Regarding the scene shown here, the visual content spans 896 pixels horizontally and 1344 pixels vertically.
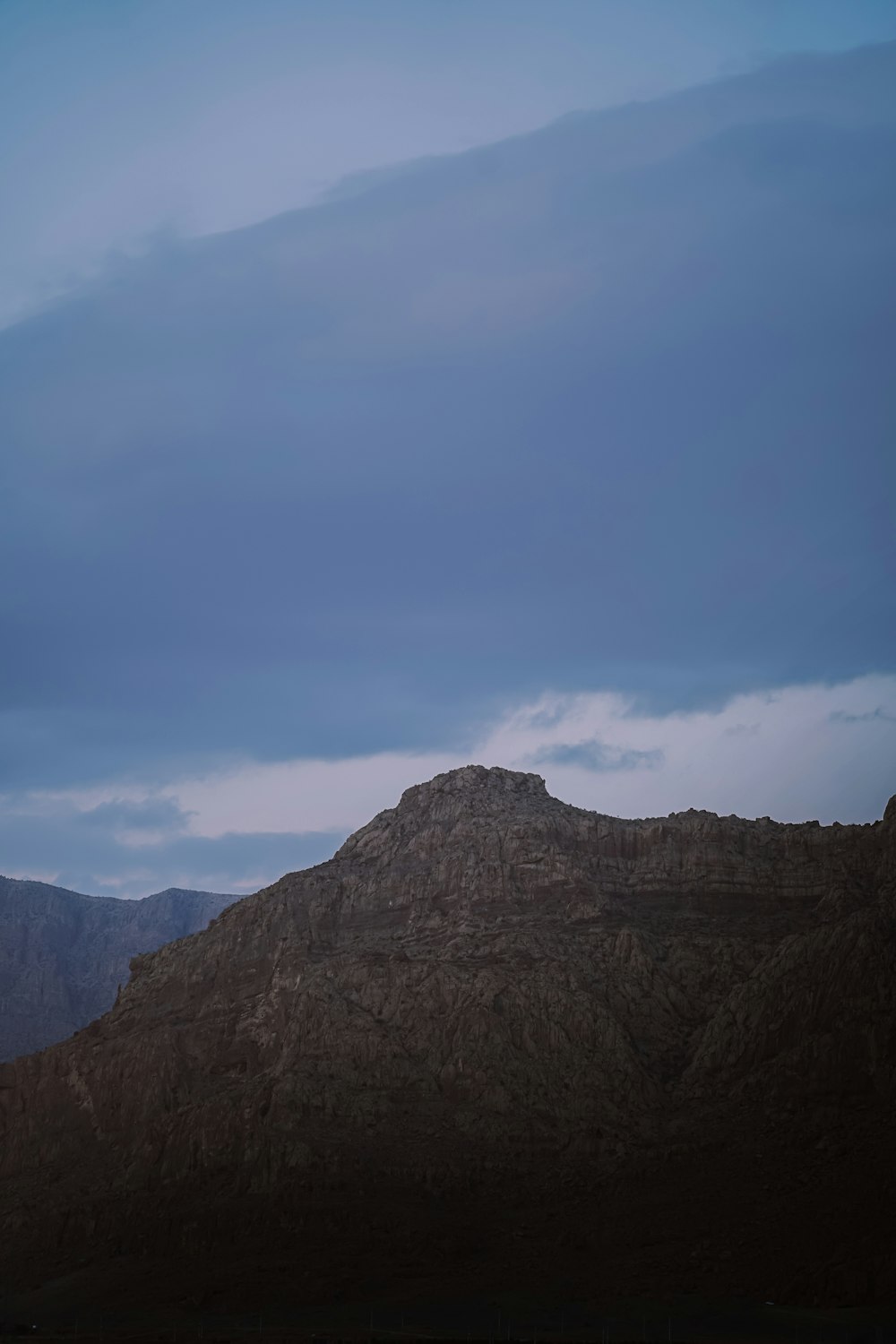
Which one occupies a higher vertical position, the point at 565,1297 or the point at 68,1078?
the point at 68,1078

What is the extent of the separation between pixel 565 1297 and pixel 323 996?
42999mm

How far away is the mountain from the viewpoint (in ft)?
332

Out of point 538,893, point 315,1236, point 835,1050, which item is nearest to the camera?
point 315,1236

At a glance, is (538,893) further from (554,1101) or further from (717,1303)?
(717,1303)

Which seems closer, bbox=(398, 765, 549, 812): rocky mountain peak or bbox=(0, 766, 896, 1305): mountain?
bbox=(0, 766, 896, 1305): mountain

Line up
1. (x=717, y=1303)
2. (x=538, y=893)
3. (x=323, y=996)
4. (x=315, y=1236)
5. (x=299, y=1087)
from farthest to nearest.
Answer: (x=538, y=893) → (x=323, y=996) → (x=299, y=1087) → (x=315, y=1236) → (x=717, y=1303)

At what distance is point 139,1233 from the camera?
113375mm

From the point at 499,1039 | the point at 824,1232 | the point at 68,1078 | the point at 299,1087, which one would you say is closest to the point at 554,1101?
the point at 499,1039

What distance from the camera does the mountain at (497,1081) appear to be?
101m

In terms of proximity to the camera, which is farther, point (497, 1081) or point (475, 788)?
point (475, 788)

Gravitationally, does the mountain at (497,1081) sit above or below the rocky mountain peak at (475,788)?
below

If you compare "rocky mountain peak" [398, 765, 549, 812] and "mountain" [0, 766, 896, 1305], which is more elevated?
"rocky mountain peak" [398, 765, 549, 812]

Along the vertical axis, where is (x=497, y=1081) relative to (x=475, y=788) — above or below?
A: below

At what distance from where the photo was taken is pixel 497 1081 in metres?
121
